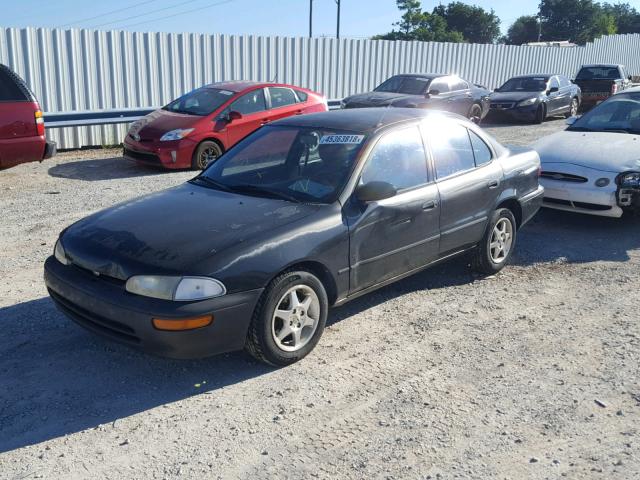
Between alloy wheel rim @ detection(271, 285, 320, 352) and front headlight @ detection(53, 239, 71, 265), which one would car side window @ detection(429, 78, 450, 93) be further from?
front headlight @ detection(53, 239, 71, 265)

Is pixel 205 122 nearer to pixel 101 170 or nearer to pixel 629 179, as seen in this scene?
pixel 101 170

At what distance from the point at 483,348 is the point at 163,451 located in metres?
2.36

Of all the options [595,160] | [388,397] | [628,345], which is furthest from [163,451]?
[595,160]

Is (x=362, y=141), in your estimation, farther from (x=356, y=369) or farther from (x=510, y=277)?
(x=510, y=277)

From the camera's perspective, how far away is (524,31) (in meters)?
96.2

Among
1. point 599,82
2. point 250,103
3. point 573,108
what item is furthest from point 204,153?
point 599,82

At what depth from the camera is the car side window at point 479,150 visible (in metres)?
5.72

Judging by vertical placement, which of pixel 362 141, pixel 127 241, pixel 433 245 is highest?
pixel 362 141

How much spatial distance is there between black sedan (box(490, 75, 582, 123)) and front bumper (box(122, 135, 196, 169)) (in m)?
11.6

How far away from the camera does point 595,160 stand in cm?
758

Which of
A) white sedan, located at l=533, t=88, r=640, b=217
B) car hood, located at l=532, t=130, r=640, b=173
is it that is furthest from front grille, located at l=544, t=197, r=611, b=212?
car hood, located at l=532, t=130, r=640, b=173

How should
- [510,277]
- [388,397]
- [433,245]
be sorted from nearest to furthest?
[388,397] < [433,245] < [510,277]

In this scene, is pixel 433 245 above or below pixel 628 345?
above

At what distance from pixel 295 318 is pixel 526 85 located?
17925 mm
